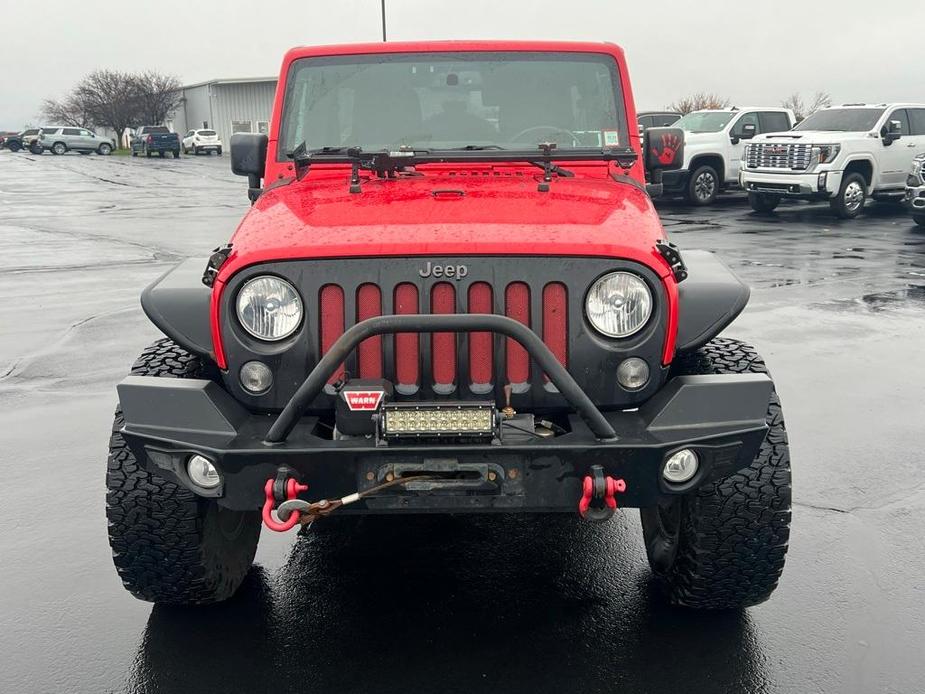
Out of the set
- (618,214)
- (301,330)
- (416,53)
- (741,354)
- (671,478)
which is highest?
(416,53)

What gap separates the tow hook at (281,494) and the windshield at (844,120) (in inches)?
652

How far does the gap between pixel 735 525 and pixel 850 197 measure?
15.4 metres

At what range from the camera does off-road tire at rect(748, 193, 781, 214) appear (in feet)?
58.4

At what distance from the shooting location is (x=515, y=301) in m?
2.93

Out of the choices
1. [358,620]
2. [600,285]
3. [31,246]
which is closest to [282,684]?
[358,620]

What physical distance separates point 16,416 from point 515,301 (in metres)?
4.16

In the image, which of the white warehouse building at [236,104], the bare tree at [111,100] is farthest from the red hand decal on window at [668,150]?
the bare tree at [111,100]

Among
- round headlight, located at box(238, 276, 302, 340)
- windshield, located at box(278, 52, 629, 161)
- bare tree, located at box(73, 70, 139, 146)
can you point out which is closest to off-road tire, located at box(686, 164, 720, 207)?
windshield, located at box(278, 52, 629, 161)

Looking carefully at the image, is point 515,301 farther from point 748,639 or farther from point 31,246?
point 31,246

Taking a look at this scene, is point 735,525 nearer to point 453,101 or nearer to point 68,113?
point 453,101

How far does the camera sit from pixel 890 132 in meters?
16.7

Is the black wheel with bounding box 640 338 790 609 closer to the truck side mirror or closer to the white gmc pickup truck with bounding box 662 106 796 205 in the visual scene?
the truck side mirror

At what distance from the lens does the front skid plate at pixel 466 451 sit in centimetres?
270

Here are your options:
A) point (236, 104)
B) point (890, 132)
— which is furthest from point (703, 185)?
point (236, 104)
